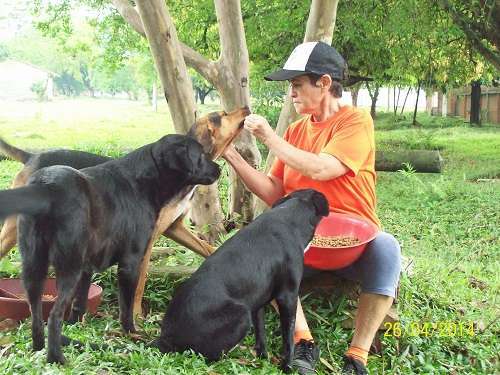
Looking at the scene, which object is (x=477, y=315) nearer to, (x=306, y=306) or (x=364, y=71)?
(x=306, y=306)

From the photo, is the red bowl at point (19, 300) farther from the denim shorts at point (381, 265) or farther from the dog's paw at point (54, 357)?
the denim shorts at point (381, 265)

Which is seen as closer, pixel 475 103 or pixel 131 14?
pixel 131 14

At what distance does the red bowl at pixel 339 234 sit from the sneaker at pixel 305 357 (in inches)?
20.0

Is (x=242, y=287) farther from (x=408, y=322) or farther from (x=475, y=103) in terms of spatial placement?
(x=475, y=103)

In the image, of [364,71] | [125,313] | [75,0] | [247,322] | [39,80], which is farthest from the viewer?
[39,80]

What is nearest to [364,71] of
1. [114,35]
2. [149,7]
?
[114,35]

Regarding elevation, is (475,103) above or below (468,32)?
below

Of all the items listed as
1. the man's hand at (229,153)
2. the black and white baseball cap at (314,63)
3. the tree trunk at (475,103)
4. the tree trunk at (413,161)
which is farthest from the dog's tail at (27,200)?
the tree trunk at (475,103)

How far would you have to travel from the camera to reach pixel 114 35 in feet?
38.7

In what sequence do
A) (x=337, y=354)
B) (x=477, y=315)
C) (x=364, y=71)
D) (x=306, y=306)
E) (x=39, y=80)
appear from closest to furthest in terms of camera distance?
(x=337, y=354)
(x=306, y=306)
(x=477, y=315)
(x=364, y=71)
(x=39, y=80)

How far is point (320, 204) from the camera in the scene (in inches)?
154

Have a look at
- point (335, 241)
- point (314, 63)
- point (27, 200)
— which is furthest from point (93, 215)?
point (314, 63)

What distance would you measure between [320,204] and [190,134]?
99cm

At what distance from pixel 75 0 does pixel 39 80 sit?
180 ft
